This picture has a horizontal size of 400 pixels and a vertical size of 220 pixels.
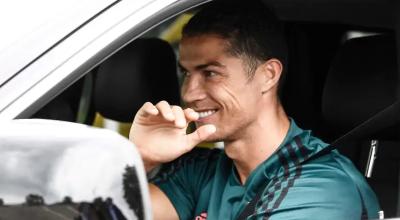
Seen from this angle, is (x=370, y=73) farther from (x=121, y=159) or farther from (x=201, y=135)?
(x=121, y=159)

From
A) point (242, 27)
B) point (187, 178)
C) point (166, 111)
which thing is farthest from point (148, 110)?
point (187, 178)

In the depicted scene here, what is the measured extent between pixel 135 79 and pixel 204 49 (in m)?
0.25

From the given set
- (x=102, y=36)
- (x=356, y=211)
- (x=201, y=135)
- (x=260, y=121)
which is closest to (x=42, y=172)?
(x=102, y=36)

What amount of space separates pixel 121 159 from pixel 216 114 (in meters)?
1.17

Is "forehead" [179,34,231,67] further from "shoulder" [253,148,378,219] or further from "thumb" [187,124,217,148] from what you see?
"thumb" [187,124,217,148]

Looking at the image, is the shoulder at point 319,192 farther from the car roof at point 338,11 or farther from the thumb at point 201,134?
the car roof at point 338,11

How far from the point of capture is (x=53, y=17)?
213 centimetres

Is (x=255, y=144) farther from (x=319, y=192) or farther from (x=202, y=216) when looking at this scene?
(x=319, y=192)

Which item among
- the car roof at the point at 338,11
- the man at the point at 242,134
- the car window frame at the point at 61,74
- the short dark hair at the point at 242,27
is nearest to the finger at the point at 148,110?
the car window frame at the point at 61,74

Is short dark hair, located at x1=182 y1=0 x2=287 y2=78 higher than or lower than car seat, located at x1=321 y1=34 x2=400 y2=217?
higher

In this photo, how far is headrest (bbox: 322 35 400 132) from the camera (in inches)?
110

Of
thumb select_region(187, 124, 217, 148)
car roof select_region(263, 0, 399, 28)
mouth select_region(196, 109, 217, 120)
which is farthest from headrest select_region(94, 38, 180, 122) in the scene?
thumb select_region(187, 124, 217, 148)

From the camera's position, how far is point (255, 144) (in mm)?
2992

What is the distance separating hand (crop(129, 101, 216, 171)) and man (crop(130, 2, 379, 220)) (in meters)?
0.30
